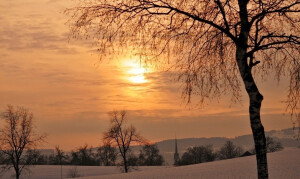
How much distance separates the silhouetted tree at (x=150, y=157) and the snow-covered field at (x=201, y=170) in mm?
29624

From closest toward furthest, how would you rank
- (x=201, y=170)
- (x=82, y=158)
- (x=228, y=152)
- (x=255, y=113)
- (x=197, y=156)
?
(x=255, y=113), (x=201, y=170), (x=82, y=158), (x=197, y=156), (x=228, y=152)

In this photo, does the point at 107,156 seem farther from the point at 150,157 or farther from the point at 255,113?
the point at 255,113

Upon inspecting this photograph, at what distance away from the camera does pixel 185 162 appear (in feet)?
434

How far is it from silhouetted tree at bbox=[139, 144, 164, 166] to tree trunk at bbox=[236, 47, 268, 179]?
369 feet

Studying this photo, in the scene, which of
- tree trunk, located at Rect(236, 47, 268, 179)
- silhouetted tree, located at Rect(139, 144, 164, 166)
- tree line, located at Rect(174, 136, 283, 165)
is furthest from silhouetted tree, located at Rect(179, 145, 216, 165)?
tree trunk, located at Rect(236, 47, 268, 179)

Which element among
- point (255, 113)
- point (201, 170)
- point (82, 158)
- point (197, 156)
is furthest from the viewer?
point (197, 156)

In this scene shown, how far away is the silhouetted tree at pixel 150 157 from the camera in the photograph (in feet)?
415

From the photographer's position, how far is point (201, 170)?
3941 cm

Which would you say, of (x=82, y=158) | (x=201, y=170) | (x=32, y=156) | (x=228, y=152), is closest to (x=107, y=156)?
(x=82, y=158)

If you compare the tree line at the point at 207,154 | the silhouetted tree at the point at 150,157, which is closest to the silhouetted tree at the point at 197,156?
the tree line at the point at 207,154

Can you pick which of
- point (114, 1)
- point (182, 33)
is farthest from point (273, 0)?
point (114, 1)

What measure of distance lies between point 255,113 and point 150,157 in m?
117

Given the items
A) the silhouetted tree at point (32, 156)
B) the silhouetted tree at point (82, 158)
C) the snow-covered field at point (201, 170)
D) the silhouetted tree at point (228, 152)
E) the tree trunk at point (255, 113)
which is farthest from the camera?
the silhouetted tree at point (228, 152)

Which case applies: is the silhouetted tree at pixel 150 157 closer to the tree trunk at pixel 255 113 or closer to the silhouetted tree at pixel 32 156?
the silhouetted tree at pixel 32 156
